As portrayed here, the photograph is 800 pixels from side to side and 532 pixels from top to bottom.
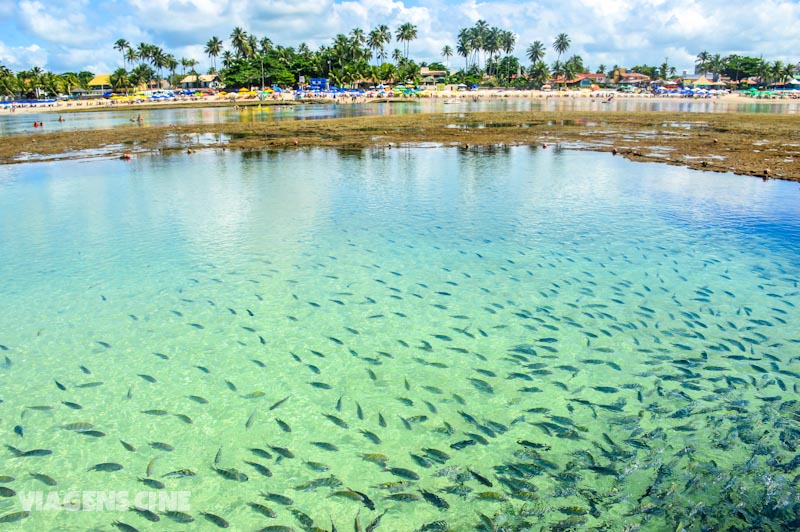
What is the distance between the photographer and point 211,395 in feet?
28.5

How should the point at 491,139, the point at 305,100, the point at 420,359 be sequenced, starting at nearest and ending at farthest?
the point at 420,359
the point at 491,139
the point at 305,100

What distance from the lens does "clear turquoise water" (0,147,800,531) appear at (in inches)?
260

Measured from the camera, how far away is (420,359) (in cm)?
977

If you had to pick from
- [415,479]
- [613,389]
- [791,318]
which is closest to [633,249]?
[791,318]

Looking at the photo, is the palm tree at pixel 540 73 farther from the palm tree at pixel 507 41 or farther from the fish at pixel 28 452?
the fish at pixel 28 452

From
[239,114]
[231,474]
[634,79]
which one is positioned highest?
[634,79]

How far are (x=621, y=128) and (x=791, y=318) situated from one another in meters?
44.9

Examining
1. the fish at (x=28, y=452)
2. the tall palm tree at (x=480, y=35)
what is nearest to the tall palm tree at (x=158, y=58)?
the tall palm tree at (x=480, y=35)

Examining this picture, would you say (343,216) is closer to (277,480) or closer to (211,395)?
(211,395)

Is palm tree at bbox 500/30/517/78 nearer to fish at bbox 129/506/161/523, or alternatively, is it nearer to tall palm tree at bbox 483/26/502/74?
tall palm tree at bbox 483/26/502/74

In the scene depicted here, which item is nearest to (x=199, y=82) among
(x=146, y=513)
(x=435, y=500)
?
(x=146, y=513)

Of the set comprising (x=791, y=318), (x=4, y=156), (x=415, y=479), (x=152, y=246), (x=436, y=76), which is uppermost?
(x=436, y=76)

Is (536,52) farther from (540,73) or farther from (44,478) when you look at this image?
(44,478)

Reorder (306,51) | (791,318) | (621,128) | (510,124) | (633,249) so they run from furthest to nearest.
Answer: (306,51), (510,124), (621,128), (633,249), (791,318)
